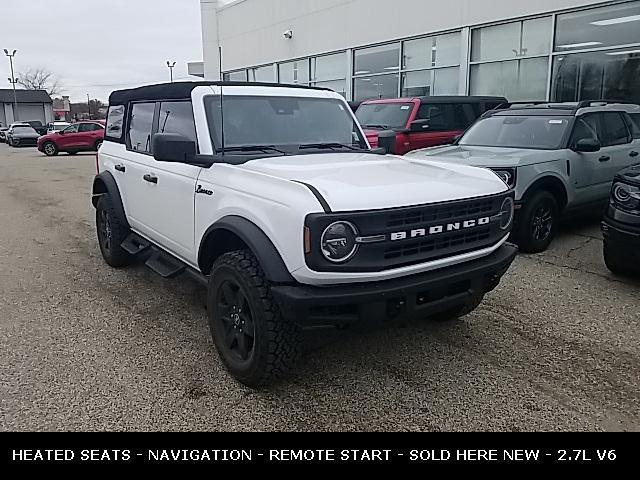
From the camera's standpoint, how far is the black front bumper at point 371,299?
9.37 ft

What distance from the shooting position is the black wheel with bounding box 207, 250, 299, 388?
308 cm

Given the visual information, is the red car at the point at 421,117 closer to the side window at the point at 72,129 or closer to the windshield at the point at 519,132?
the windshield at the point at 519,132

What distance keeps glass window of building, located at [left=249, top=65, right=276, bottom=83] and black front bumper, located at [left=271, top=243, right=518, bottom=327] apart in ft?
73.6

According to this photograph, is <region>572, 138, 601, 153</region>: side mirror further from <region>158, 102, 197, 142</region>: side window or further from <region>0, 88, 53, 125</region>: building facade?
<region>0, 88, 53, 125</region>: building facade

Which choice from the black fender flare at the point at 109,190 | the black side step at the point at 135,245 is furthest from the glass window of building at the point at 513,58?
the black side step at the point at 135,245

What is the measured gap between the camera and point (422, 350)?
3.92 metres

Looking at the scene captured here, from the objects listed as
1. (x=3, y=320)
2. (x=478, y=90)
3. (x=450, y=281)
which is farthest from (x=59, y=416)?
(x=478, y=90)

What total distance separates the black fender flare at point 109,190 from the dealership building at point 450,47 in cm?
270

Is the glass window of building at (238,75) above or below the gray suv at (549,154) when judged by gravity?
above

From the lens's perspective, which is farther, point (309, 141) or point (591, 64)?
point (591, 64)

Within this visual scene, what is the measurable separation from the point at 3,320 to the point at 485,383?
3726 mm

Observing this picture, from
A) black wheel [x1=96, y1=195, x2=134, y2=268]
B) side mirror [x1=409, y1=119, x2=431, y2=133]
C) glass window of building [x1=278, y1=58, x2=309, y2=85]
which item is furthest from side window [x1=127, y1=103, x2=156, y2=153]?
glass window of building [x1=278, y1=58, x2=309, y2=85]

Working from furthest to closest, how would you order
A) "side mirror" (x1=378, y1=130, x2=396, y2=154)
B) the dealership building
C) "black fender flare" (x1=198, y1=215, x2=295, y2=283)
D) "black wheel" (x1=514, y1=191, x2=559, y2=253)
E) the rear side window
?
the dealership building, "black wheel" (x1=514, y1=191, x2=559, y2=253), the rear side window, "side mirror" (x1=378, y1=130, x2=396, y2=154), "black fender flare" (x1=198, y1=215, x2=295, y2=283)
